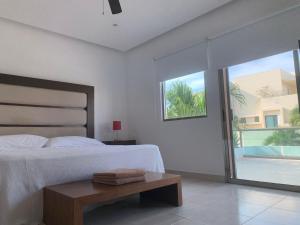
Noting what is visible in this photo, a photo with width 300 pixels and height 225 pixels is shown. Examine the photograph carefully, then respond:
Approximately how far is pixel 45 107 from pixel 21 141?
84cm

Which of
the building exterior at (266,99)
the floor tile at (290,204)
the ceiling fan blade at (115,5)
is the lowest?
the floor tile at (290,204)

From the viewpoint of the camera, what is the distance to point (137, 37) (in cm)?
449

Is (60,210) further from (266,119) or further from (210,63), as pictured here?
(210,63)

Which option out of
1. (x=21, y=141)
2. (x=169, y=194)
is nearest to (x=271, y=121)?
(x=169, y=194)

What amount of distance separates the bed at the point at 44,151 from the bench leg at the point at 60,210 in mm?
99

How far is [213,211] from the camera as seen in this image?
2139mm

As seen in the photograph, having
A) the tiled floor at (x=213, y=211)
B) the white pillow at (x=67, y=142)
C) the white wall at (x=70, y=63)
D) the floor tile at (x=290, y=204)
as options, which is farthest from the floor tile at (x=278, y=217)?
the white wall at (x=70, y=63)

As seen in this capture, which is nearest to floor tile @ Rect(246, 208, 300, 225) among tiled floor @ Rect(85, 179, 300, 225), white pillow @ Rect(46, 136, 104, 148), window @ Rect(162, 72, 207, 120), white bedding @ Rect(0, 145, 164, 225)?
tiled floor @ Rect(85, 179, 300, 225)

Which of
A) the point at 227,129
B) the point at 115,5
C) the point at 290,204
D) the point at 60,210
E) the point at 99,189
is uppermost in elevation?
the point at 115,5

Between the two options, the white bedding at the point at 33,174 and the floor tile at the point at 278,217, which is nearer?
the white bedding at the point at 33,174

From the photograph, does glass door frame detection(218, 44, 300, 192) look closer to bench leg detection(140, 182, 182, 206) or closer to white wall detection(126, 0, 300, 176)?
white wall detection(126, 0, 300, 176)

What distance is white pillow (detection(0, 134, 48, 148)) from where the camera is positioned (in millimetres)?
3061

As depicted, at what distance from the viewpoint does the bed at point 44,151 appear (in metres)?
1.72

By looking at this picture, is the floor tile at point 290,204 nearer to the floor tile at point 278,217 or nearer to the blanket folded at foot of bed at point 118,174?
the floor tile at point 278,217
